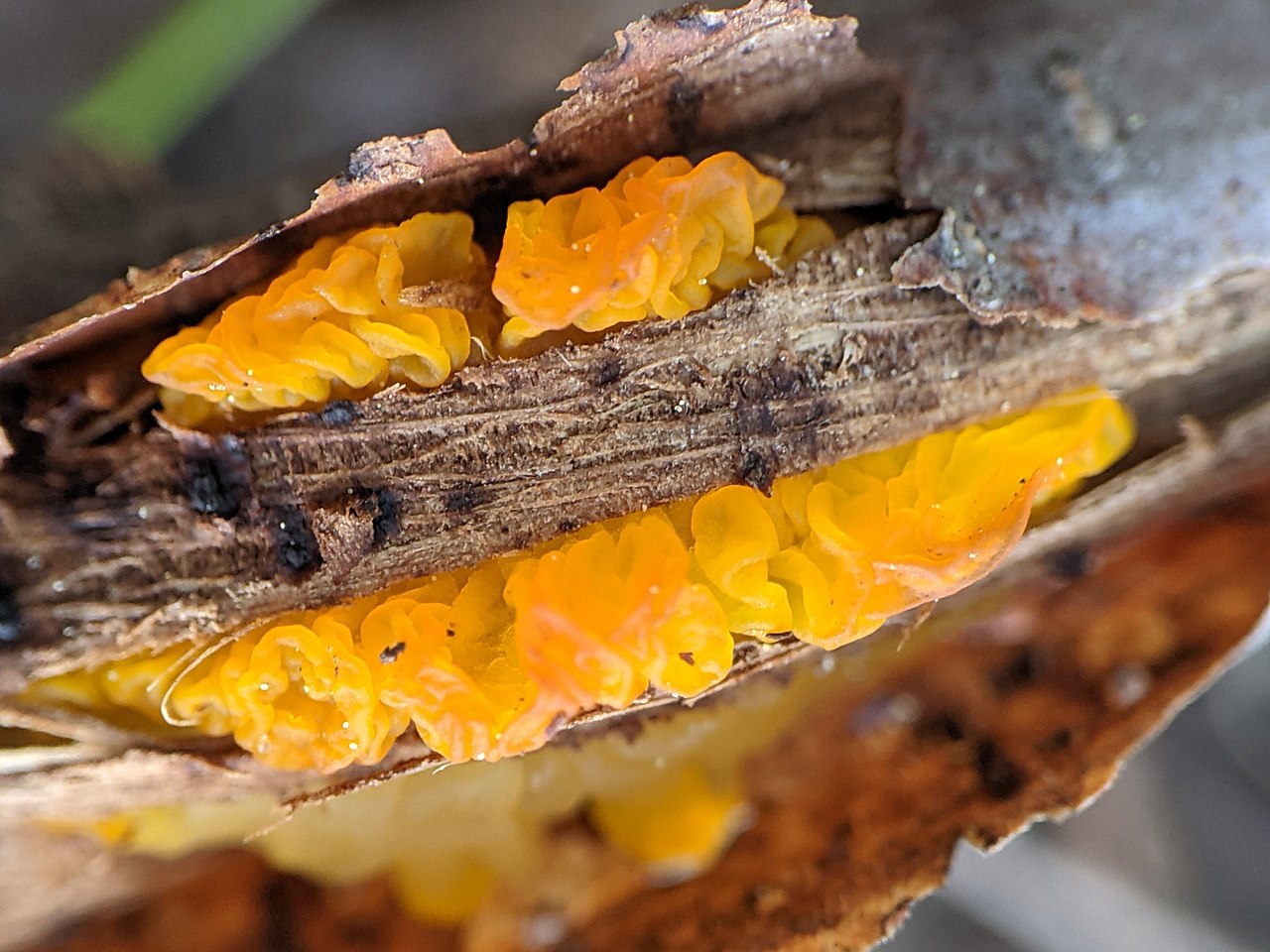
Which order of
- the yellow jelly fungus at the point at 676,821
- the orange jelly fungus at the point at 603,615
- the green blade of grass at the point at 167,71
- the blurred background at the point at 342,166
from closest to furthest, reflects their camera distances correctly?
the orange jelly fungus at the point at 603,615
the yellow jelly fungus at the point at 676,821
the blurred background at the point at 342,166
the green blade of grass at the point at 167,71

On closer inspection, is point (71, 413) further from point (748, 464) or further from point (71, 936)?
point (71, 936)

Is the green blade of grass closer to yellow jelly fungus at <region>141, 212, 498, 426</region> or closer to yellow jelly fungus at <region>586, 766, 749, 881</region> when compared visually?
yellow jelly fungus at <region>141, 212, 498, 426</region>

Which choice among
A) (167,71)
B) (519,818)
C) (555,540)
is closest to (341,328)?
(555,540)

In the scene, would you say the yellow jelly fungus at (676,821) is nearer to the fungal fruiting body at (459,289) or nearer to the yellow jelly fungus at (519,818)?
the yellow jelly fungus at (519,818)

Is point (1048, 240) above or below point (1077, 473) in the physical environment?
above

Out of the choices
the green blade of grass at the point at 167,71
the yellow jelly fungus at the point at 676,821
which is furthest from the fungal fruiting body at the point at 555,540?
the green blade of grass at the point at 167,71

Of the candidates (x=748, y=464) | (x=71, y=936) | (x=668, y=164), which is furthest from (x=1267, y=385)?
(x=71, y=936)

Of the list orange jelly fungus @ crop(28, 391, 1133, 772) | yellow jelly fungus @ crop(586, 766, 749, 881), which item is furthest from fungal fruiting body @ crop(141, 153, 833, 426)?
yellow jelly fungus @ crop(586, 766, 749, 881)
